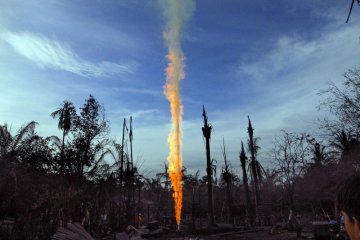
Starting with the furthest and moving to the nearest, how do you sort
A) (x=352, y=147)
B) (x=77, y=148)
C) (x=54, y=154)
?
(x=77, y=148) < (x=54, y=154) < (x=352, y=147)

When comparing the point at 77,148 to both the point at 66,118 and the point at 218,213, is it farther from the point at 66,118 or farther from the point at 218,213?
the point at 218,213

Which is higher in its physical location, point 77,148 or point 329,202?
point 77,148

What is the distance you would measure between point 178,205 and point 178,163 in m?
4.83

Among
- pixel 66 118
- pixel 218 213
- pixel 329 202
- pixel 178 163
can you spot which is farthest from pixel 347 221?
pixel 218 213

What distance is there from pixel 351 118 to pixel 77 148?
2183 centimetres

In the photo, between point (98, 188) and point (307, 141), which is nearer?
point (98, 188)

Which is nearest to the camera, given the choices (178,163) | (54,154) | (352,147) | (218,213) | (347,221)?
(347,221)

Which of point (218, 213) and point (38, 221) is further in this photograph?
point (218, 213)

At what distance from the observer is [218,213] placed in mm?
55438

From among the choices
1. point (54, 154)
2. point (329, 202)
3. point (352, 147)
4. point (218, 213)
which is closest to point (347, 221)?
point (352, 147)

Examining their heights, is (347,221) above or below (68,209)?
below

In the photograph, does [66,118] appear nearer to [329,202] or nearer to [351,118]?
[351,118]

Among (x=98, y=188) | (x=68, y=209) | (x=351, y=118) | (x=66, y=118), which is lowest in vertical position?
(x=68, y=209)

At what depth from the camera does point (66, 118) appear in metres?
32.6
